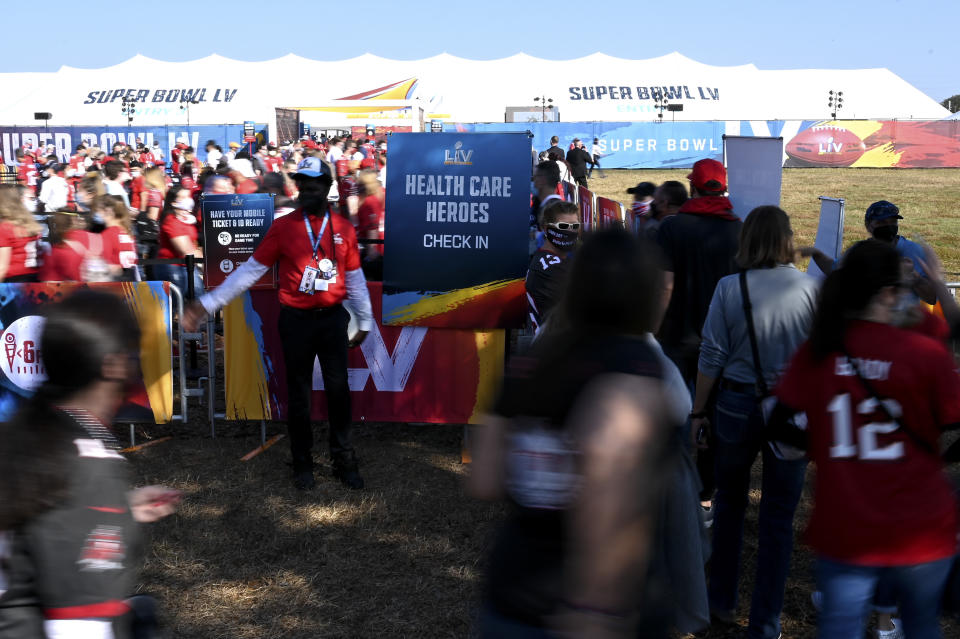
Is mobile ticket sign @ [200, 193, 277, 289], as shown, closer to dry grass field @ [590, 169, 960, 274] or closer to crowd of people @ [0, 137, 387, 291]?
crowd of people @ [0, 137, 387, 291]

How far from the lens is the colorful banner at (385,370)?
6.58 metres

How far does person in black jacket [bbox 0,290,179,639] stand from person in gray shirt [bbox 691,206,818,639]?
2.56 metres

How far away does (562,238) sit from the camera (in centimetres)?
497

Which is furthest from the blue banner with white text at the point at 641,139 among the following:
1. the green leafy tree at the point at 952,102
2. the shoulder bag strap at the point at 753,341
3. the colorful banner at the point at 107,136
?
the green leafy tree at the point at 952,102

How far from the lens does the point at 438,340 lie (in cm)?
662

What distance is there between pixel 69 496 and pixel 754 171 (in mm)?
6116

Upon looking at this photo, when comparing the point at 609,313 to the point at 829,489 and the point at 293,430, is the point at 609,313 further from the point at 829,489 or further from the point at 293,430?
the point at 293,430

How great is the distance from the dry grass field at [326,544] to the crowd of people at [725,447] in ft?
4.27

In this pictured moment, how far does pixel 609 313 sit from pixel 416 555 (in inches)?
136

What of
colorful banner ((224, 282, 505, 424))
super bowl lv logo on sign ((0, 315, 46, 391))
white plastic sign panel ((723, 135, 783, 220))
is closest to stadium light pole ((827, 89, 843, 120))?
white plastic sign panel ((723, 135, 783, 220))

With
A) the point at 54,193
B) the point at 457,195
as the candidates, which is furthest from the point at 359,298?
the point at 54,193

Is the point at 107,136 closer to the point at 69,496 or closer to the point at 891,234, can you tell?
the point at 891,234

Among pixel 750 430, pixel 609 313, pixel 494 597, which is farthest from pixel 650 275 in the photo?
pixel 750 430

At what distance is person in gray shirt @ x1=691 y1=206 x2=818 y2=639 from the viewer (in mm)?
3639
